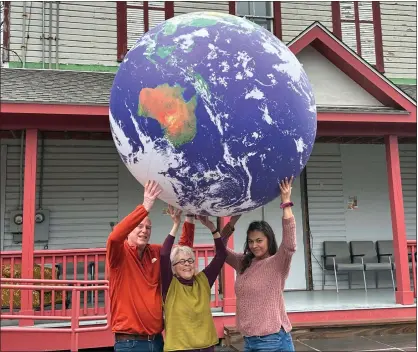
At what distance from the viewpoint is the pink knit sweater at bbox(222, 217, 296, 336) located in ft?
8.14

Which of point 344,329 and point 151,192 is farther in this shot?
point 344,329

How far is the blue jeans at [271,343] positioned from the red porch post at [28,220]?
4025 mm

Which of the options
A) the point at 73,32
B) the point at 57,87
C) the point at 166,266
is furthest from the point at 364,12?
the point at 166,266

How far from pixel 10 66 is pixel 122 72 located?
261 inches

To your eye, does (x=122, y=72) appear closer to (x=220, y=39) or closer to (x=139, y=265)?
(x=220, y=39)

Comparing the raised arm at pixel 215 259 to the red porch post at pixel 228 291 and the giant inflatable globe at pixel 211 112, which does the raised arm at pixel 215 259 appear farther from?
the red porch post at pixel 228 291

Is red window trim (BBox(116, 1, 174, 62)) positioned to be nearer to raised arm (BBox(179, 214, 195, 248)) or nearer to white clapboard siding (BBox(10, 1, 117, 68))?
white clapboard siding (BBox(10, 1, 117, 68))

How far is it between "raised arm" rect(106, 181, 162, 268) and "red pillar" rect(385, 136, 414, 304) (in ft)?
18.0

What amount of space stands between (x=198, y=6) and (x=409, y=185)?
5.52 metres

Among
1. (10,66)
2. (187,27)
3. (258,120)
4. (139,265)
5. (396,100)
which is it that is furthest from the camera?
(10,66)

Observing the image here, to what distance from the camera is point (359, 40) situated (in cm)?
945

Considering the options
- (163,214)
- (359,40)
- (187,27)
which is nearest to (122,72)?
(187,27)

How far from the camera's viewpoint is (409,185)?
9.49 metres

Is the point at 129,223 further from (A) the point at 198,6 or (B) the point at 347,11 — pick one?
(B) the point at 347,11
